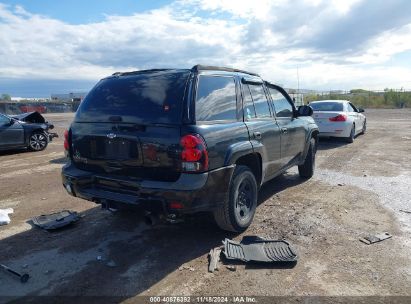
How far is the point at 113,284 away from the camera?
133 inches

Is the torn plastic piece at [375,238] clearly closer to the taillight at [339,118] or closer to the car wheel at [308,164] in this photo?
the car wheel at [308,164]

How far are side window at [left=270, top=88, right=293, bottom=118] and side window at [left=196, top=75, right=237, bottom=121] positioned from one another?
4.28 feet

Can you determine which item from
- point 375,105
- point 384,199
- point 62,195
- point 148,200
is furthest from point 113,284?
point 375,105

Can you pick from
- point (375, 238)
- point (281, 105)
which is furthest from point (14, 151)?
point (375, 238)

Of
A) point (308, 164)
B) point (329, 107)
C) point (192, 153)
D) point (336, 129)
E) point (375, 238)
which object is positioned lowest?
point (375, 238)

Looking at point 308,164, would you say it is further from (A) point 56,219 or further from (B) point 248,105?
(A) point 56,219

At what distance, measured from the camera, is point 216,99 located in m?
4.21

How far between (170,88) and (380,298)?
281 centimetres

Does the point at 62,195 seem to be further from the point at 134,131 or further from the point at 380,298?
the point at 380,298

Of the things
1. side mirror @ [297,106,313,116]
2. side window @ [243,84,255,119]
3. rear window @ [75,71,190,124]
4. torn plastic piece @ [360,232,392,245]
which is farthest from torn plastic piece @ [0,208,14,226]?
side mirror @ [297,106,313,116]

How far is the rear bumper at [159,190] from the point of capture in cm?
360

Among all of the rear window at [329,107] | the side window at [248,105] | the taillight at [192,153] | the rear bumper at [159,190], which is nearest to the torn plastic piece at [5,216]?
the rear bumper at [159,190]

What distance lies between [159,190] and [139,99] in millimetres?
1042

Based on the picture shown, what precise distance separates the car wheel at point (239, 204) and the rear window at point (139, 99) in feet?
3.59
